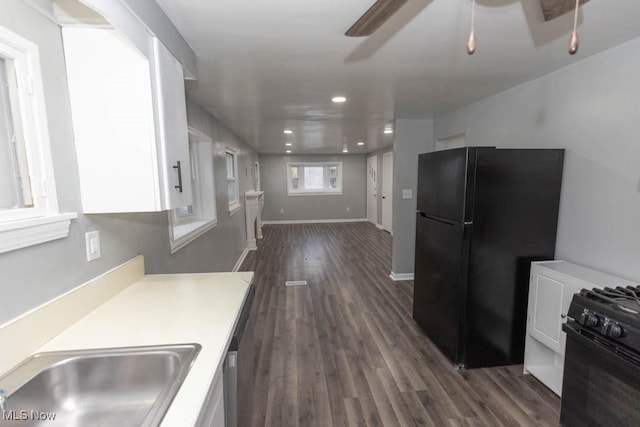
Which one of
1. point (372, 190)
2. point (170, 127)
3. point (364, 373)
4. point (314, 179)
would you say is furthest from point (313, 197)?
point (170, 127)

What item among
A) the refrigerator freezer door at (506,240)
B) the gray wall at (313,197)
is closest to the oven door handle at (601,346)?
the refrigerator freezer door at (506,240)

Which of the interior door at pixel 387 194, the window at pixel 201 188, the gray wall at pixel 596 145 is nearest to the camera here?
the gray wall at pixel 596 145

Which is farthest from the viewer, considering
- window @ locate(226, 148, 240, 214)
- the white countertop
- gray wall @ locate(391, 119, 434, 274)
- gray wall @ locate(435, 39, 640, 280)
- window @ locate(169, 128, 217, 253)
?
window @ locate(226, 148, 240, 214)

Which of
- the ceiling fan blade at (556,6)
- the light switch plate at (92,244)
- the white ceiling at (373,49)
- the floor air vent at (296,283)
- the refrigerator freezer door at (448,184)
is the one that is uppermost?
the white ceiling at (373,49)

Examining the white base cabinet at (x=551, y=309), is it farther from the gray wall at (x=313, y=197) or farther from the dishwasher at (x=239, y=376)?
the gray wall at (x=313, y=197)

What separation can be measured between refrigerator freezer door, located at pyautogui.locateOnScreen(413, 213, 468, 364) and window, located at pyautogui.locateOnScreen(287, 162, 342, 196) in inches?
258

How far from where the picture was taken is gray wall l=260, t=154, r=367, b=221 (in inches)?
350

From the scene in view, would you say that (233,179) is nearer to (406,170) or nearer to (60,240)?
(406,170)

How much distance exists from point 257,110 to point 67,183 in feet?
7.89

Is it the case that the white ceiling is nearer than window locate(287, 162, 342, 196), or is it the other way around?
the white ceiling

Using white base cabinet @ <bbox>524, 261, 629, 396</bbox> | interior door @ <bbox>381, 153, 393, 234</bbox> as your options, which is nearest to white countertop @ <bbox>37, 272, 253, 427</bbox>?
white base cabinet @ <bbox>524, 261, 629, 396</bbox>

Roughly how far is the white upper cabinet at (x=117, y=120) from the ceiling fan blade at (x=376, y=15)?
823mm

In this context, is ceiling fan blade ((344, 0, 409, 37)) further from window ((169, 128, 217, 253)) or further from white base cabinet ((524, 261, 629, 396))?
window ((169, 128, 217, 253))

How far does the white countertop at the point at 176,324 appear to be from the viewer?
32.3 inches
